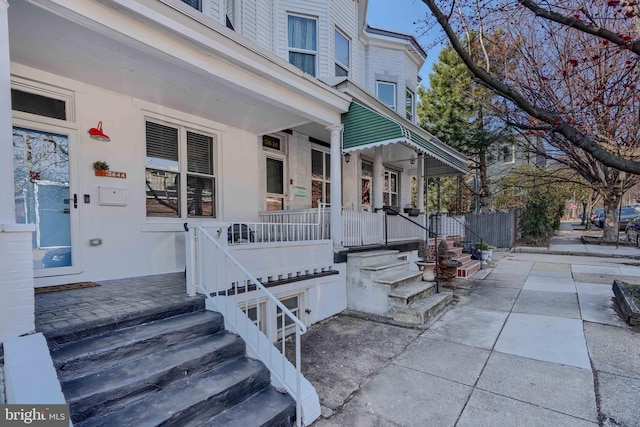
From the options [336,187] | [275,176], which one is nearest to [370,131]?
[336,187]

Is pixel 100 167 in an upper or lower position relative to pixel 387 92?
lower

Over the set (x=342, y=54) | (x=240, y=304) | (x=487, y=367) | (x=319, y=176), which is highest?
(x=342, y=54)

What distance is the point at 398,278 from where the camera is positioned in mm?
5531

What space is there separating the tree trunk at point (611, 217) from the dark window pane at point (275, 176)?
14.3 metres

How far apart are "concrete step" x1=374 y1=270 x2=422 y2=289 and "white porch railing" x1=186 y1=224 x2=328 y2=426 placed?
6.97 feet

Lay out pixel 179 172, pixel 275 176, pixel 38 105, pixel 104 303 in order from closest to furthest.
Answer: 1. pixel 104 303
2. pixel 38 105
3. pixel 179 172
4. pixel 275 176

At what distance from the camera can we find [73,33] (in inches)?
124

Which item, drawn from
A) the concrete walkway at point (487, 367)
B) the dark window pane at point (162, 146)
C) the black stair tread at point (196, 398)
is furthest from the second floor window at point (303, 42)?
the black stair tread at point (196, 398)

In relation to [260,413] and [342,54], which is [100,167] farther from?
[342,54]

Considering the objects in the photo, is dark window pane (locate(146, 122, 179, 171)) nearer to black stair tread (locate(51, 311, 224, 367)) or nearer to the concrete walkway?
black stair tread (locate(51, 311, 224, 367))

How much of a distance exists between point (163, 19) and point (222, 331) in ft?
10.7

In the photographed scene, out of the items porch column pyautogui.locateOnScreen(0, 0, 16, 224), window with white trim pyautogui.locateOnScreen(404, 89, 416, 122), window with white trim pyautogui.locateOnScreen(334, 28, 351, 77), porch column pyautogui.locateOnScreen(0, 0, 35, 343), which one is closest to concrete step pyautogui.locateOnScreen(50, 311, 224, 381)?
porch column pyautogui.locateOnScreen(0, 0, 35, 343)

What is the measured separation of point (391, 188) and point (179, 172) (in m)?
7.67

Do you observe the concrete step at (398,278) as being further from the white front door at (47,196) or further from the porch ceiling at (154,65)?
the white front door at (47,196)
